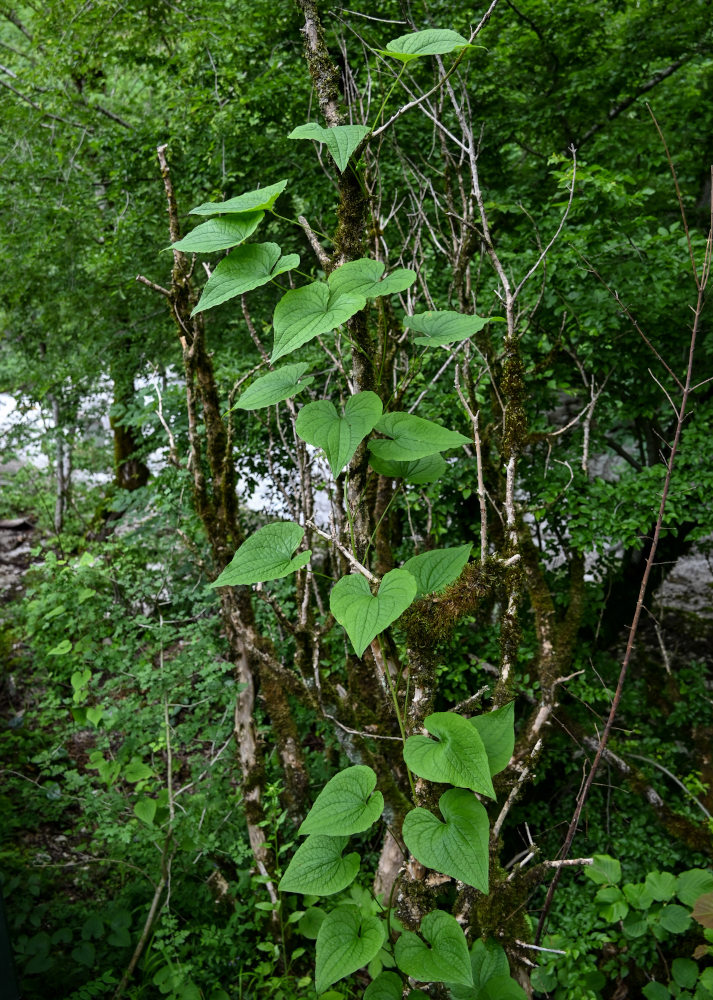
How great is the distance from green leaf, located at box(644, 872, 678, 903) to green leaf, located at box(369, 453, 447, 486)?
69.3 inches

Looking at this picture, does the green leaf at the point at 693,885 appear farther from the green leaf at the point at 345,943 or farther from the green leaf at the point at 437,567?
the green leaf at the point at 437,567

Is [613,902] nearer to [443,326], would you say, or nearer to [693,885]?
[693,885]

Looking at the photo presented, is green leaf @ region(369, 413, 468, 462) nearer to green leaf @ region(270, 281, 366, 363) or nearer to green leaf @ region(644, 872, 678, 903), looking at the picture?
green leaf @ region(270, 281, 366, 363)

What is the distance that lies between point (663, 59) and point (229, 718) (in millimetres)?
4152

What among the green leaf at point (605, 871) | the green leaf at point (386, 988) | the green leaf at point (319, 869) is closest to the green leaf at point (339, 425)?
the green leaf at point (319, 869)

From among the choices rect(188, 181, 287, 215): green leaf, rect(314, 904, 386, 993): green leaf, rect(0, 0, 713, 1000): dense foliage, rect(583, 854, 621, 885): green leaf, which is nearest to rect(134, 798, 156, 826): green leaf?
rect(0, 0, 713, 1000): dense foliage

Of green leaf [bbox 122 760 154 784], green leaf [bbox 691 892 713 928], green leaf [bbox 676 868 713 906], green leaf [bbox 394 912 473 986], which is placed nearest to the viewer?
green leaf [bbox 394 912 473 986]

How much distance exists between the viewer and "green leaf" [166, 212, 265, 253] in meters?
1.12

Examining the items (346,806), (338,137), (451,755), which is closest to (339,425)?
(338,137)

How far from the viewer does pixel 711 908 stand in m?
1.97

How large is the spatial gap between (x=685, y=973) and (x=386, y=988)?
4.75 feet

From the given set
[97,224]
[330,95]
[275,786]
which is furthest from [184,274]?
[97,224]

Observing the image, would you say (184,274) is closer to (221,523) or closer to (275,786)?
(221,523)

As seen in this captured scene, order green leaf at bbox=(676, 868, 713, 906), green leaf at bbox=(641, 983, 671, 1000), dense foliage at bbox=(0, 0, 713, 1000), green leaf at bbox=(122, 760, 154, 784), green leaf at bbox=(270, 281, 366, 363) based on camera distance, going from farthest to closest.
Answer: green leaf at bbox=(122, 760, 154, 784)
green leaf at bbox=(641, 983, 671, 1000)
green leaf at bbox=(676, 868, 713, 906)
dense foliage at bbox=(0, 0, 713, 1000)
green leaf at bbox=(270, 281, 366, 363)
